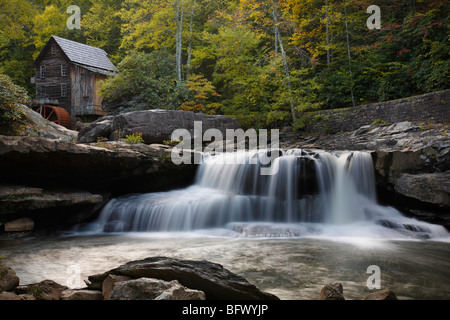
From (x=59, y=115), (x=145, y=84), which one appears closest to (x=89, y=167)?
(x=145, y=84)

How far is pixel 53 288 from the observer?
3.15m

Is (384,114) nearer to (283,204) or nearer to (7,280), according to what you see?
(283,204)

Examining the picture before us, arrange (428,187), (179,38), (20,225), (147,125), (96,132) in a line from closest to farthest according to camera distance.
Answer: (20,225) → (428,187) → (147,125) → (96,132) → (179,38)

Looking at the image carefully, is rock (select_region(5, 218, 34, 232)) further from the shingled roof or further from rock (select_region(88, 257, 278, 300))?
the shingled roof

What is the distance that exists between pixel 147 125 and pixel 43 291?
10932 mm

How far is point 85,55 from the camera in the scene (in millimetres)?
26766

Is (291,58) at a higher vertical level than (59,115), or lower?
higher

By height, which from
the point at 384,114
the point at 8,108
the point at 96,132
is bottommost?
the point at 96,132

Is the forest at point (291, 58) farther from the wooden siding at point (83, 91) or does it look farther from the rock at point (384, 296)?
the rock at point (384, 296)

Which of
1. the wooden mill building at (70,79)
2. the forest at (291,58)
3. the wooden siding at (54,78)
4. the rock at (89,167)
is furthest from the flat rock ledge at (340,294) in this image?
the wooden siding at (54,78)

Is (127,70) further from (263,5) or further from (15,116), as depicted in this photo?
(15,116)

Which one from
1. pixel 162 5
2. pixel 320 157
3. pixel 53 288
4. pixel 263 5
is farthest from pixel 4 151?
pixel 162 5
